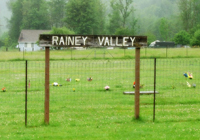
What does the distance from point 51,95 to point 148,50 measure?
30618 millimetres

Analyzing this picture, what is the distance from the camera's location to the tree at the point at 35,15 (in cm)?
8688

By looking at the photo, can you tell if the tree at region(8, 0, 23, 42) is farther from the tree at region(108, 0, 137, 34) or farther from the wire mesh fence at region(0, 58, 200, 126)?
the wire mesh fence at region(0, 58, 200, 126)

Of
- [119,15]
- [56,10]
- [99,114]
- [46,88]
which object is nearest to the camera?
[46,88]

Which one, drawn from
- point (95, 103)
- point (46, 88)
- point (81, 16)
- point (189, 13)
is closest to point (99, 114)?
point (95, 103)

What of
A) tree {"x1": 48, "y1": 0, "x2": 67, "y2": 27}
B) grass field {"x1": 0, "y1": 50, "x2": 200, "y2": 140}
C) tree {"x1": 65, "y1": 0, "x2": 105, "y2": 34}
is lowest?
grass field {"x1": 0, "y1": 50, "x2": 200, "y2": 140}

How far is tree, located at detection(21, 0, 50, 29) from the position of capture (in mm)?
86875

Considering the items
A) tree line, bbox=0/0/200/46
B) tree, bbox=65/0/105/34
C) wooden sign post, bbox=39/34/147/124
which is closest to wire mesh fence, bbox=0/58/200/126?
wooden sign post, bbox=39/34/147/124

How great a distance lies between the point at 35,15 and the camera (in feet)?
285

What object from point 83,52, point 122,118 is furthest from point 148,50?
point 122,118

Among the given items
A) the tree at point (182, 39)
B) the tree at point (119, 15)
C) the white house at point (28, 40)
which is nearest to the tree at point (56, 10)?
the tree at point (119, 15)

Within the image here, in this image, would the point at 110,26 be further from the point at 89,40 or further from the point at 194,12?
the point at 89,40

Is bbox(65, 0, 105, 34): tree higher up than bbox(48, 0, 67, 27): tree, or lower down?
lower down

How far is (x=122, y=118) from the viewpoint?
9266mm

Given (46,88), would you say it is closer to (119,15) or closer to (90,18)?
(90,18)
